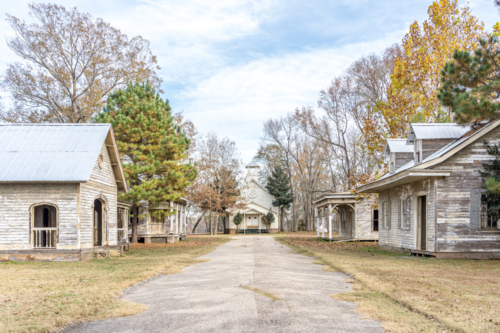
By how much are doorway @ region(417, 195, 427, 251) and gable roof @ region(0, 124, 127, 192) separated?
46.8 feet

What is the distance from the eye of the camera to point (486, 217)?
17875 millimetres

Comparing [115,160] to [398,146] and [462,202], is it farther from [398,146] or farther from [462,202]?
[462,202]

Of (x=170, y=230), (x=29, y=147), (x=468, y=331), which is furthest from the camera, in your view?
(x=170, y=230)

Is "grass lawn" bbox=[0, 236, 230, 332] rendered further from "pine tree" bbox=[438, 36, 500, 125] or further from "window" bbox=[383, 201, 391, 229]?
"window" bbox=[383, 201, 391, 229]

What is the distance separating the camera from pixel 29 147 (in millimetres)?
18906

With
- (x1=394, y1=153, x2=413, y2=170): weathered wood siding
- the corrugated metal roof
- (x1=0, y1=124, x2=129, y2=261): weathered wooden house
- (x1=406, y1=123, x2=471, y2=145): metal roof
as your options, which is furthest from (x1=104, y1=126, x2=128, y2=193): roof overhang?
(x1=394, y1=153, x2=413, y2=170): weathered wood siding

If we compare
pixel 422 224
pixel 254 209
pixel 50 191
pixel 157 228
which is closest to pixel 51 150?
pixel 50 191

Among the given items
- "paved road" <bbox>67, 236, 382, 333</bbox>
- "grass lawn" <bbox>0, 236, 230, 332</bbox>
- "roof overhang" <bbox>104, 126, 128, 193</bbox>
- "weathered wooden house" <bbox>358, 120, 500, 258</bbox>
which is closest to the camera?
"paved road" <bbox>67, 236, 382, 333</bbox>

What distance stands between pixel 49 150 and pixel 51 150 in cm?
8

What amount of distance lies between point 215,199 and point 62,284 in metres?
41.1

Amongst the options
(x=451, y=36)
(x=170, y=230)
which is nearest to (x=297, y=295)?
(x=451, y=36)

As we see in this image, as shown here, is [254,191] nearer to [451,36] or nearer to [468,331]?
[451,36]

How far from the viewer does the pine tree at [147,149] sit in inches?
1086

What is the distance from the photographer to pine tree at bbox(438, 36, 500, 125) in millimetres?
14133
